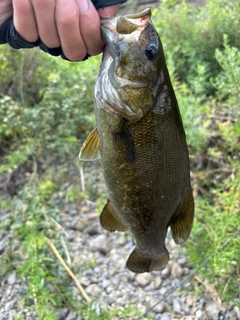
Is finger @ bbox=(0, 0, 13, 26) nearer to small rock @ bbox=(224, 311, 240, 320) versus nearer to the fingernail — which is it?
the fingernail

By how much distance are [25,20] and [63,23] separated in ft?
0.42

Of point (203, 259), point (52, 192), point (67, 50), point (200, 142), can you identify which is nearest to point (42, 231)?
point (52, 192)

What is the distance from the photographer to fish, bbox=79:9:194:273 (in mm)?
1442

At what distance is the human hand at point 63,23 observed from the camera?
1346 millimetres

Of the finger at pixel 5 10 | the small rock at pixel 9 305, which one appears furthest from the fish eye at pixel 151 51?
the small rock at pixel 9 305

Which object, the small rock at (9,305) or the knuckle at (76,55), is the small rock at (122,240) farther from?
the knuckle at (76,55)

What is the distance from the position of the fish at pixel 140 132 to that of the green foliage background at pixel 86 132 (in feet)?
2.71

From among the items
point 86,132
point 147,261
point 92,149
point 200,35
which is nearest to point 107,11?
point 92,149

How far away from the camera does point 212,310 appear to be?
260 cm

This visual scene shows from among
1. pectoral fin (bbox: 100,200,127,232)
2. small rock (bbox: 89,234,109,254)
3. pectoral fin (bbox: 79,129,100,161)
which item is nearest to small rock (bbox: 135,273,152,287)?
small rock (bbox: 89,234,109,254)

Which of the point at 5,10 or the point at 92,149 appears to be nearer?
the point at 5,10

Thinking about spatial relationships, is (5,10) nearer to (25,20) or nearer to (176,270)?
(25,20)

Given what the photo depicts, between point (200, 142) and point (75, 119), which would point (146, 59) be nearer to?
point (200, 142)

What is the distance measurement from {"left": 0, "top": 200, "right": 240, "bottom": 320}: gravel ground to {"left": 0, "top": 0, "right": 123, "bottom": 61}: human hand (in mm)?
1781
